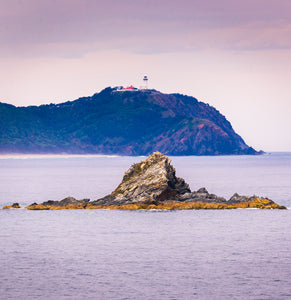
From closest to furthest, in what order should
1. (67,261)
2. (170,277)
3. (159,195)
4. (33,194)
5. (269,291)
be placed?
(269,291) → (170,277) → (67,261) → (159,195) → (33,194)

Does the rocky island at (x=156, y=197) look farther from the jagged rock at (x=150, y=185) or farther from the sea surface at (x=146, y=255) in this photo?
the sea surface at (x=146, y=255)

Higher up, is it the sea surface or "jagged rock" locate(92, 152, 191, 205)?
"jagged rock" locate(92, 152, 191, 205)

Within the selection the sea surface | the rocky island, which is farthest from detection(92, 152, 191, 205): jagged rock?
the sea surface

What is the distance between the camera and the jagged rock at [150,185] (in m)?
70.0

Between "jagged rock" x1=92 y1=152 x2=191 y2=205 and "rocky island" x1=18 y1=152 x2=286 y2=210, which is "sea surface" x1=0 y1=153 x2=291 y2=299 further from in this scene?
"jagged rock" x1=92 y1=152 x2=191 y2=205

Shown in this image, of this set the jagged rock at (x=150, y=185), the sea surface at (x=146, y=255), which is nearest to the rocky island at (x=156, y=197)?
the jagged rock at (x=150, y=185)

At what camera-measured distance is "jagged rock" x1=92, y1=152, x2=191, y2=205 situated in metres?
70.0

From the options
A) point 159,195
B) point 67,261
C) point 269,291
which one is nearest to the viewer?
point 269,291

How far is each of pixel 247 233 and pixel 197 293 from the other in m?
20.8

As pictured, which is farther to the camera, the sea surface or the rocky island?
the rocky island

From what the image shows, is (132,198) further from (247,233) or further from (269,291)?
(269,291)

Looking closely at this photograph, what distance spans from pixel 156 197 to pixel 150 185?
170 cm

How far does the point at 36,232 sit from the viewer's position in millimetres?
54125

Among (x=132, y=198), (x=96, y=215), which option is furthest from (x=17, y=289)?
(x=132, y=198)
